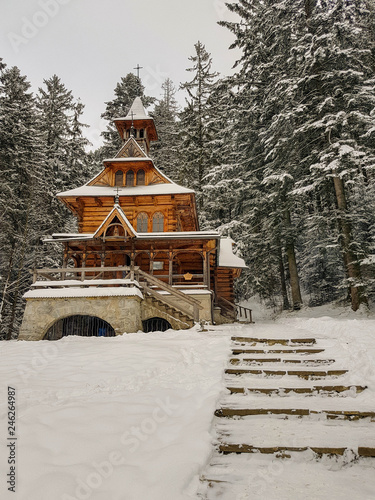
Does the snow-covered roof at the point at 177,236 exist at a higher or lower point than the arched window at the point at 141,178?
lower

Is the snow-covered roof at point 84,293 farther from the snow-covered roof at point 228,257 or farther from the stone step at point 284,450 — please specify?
the stone step at point 284,450

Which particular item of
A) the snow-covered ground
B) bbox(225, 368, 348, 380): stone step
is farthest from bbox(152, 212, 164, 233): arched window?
bbox(225, 368, 348, 380): stone step

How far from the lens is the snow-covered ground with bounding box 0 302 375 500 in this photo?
320 centimetres

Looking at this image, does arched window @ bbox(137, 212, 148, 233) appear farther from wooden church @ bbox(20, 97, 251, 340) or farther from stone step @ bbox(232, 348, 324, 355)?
stone step @ bbox(232, 348, 324, 355)

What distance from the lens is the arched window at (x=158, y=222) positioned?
22.0m

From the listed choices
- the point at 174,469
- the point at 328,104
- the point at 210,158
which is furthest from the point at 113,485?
the point at 210,158

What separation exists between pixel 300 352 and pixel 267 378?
2.02m

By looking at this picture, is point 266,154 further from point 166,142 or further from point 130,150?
point 166,142

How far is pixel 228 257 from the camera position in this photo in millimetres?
22578

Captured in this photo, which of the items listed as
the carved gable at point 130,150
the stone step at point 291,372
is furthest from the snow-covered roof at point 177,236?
the stone step at point 291,372

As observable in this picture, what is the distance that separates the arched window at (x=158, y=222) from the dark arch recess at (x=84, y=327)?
717cm

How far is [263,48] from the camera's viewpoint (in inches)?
973

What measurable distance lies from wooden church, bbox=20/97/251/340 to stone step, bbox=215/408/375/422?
28.0 ft

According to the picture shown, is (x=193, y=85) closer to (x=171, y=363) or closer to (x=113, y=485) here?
(x=171, y=363)
